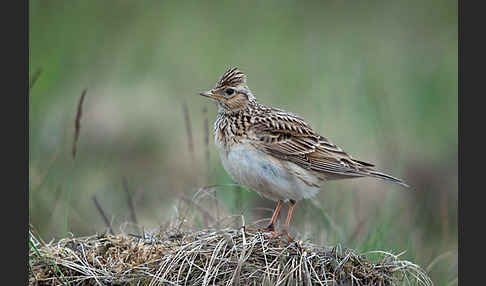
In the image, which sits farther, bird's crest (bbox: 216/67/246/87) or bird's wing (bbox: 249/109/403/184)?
bird's crest (bbox: 216/67/246/87)

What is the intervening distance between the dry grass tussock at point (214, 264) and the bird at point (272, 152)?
812 mm

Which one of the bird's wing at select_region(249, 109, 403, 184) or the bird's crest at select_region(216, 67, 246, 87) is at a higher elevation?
the bird's crest at select_region(216, 67, 246, 87)

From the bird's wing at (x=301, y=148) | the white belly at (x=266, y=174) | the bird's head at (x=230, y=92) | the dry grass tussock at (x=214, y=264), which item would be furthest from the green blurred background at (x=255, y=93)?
the bird's head at (x=230, y=92)

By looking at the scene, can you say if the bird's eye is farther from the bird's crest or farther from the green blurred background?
A: the green blurred background

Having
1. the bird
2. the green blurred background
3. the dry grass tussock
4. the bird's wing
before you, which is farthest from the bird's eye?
the dry grass tussock

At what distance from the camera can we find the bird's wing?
20.0ft

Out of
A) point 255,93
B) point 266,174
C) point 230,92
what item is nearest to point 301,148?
point 266,174

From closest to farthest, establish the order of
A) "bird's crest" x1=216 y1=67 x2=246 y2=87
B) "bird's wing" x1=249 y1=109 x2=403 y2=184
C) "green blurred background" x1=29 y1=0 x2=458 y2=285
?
"bird's wing" x1=249 y1=109 x2=403 y2=184, "bird's crest" x1=216 y1=67 x2=246 y2=87, "green blurred background" x1=29 y1=0 x2=458 y2=285

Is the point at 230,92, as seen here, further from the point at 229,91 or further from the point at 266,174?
the point at 266,174

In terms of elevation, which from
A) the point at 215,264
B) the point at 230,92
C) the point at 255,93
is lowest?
the point at 215,264

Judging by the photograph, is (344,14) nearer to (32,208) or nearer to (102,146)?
(102,146)

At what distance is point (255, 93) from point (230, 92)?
5.06 m

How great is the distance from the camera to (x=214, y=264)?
476 cm

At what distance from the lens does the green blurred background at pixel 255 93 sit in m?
7.54
